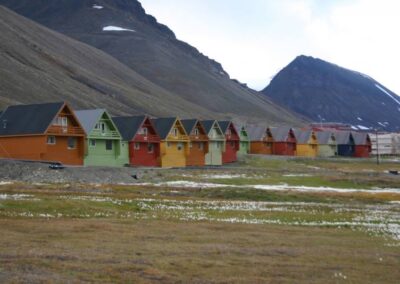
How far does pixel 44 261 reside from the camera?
17.5 meters

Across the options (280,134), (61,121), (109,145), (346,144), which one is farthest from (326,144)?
(61,121)

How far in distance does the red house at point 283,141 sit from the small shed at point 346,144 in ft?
96.0

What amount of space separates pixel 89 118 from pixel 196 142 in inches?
1043

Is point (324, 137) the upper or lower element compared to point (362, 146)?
upper

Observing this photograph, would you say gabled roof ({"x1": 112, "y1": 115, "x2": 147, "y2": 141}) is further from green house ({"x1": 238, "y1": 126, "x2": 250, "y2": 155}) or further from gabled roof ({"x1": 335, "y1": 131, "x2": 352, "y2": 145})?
gabled roof ({"x1": 335, "y1": 131, "x2": 352, "y2": 145})

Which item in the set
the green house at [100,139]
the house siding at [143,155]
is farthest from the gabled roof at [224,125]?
the green house at [100,139]

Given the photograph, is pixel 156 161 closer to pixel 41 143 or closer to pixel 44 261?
pixel 41 143

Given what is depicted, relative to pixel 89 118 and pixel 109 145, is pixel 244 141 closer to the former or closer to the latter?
pixel 109 145

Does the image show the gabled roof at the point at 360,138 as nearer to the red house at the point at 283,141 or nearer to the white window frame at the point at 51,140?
the red house at the point at 283,141

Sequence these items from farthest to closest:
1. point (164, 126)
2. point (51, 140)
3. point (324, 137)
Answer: point (324, 137), point (164, 126), point (51, 140)

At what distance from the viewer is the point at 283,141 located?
145 m

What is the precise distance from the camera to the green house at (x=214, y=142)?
106 m

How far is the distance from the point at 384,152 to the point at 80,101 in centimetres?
8748

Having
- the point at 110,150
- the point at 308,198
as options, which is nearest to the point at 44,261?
the point at 308,198
